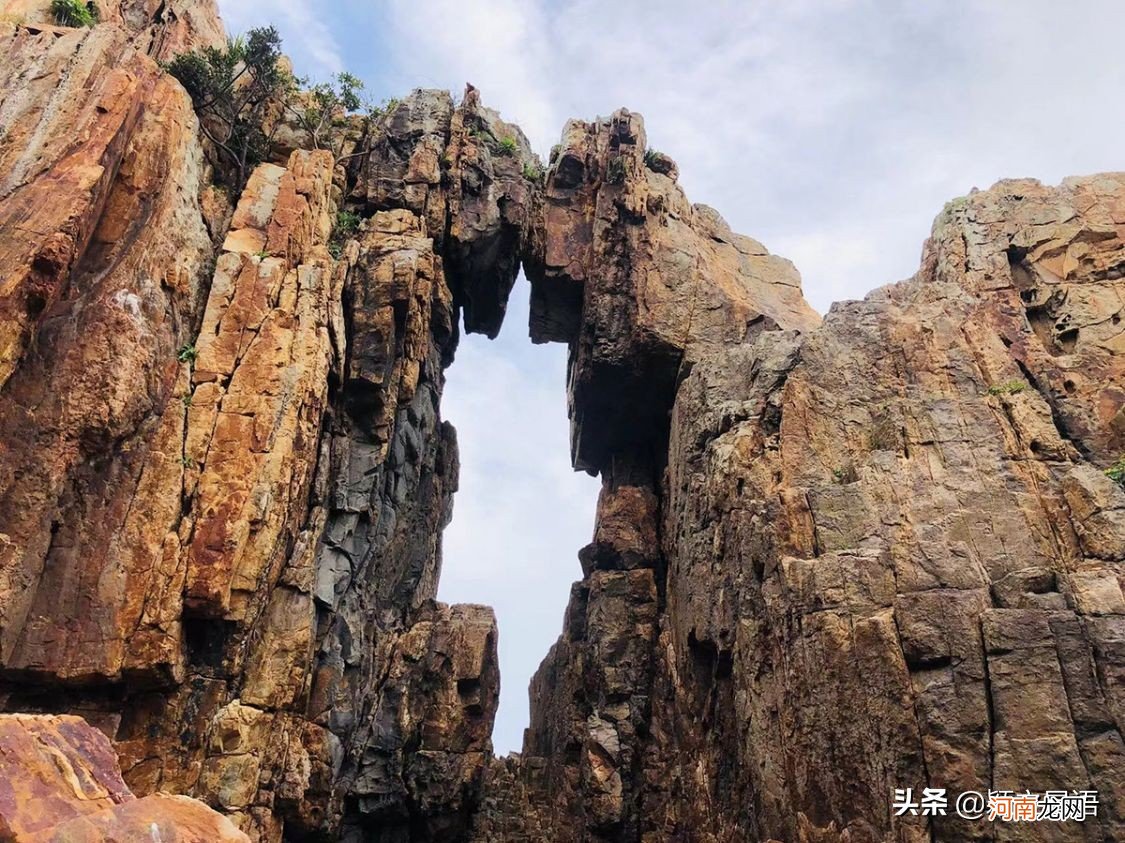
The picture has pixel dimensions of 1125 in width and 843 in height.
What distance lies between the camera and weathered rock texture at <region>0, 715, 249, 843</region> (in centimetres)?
507

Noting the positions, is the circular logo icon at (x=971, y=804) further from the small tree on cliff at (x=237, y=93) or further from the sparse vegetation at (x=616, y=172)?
the sparse vegetation at (x=616, y=172)

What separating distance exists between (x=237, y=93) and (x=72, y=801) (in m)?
27.8

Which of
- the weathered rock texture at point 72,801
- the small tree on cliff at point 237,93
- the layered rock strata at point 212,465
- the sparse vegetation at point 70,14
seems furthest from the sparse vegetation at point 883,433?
the sparse vegetation at point 70,14

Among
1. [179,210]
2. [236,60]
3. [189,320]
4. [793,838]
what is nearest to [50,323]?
[189,320]

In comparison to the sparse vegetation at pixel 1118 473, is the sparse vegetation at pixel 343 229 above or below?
above

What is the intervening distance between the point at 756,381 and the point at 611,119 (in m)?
19.4

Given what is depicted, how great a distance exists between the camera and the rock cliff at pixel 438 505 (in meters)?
15.4

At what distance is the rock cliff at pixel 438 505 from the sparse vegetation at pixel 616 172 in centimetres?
360

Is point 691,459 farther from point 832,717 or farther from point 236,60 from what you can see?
point 236,60

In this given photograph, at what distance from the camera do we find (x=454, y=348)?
33906mm

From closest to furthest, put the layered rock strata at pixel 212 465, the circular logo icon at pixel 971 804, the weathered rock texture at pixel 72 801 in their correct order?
the weathered rock texture at pixel 72 801 < the circular logo icon at pixel 971 804 < the layered rock strata at pixel 212 465

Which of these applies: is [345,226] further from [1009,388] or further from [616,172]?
[1009,388]

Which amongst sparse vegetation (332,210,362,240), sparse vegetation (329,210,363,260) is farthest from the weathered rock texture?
sparse vegetation (332,210,362,240)

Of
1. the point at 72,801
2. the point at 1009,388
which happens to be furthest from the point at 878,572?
the point at 72,801
